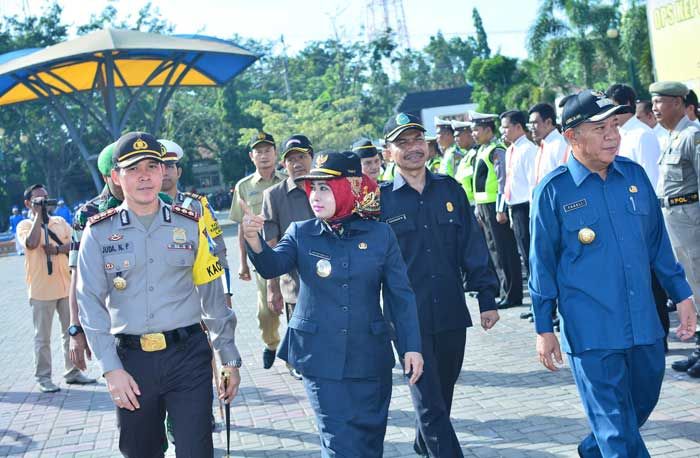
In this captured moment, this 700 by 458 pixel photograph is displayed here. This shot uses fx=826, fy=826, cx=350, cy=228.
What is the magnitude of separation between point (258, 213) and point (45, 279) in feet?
7.49

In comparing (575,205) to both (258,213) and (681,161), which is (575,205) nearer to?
(681,161)

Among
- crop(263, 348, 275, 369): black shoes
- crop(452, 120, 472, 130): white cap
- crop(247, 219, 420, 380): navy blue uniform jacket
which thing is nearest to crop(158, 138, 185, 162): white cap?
crop(247, 219, 420, 380): navy blue uniform jacket

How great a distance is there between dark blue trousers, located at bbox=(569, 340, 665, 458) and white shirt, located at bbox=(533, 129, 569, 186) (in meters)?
4.69

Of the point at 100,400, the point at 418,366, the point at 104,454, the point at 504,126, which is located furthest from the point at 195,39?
the point at 418,366

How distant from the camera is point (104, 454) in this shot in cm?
596

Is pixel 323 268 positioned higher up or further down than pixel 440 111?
further down

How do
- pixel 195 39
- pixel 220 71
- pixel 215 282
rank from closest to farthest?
pixel 215 282, pixel 195 39, pixel 220 71

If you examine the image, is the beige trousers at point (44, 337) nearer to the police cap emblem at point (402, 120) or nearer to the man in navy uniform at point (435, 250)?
the man in navy uniform at point (435, 250)

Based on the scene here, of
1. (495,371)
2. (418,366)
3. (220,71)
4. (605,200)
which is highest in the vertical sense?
(220,71)

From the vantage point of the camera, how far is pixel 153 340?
3977 millimetres

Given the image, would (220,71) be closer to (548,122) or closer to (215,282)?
(548,122)

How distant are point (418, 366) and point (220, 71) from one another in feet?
73.8

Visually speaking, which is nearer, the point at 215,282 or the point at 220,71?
the point at 215,282

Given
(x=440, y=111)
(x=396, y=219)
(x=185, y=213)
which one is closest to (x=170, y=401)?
(x=185, y=213)
